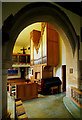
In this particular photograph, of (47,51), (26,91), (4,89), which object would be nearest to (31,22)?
(4,89)

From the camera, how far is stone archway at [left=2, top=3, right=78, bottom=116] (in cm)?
183

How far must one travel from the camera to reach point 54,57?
5879 millimetres

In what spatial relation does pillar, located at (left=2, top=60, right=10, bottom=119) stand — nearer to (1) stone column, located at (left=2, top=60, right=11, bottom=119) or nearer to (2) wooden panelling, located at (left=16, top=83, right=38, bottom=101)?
(1) stone column, located at (left=2, top=60, right=11, bottom=119)

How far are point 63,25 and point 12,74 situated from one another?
1015 centimetres

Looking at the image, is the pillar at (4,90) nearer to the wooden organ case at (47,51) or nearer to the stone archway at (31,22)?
the stone archway at (31,22)

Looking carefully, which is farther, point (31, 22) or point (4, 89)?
point (31, 22)

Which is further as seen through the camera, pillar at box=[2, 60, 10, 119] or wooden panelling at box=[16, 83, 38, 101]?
wooden panelling at box=[16, 83, 38, 101]

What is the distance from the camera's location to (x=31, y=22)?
8.77ft

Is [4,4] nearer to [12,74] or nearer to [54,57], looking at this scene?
[54,57]

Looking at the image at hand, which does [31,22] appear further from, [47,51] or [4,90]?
[47,51]

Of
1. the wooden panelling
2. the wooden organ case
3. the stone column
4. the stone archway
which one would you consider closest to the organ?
the wooden organ case

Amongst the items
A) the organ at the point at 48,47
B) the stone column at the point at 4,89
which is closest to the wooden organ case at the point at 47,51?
the organ at the point at 48,47

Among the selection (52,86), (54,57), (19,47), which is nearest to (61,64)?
(54,57)

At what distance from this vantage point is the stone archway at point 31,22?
1.83m
